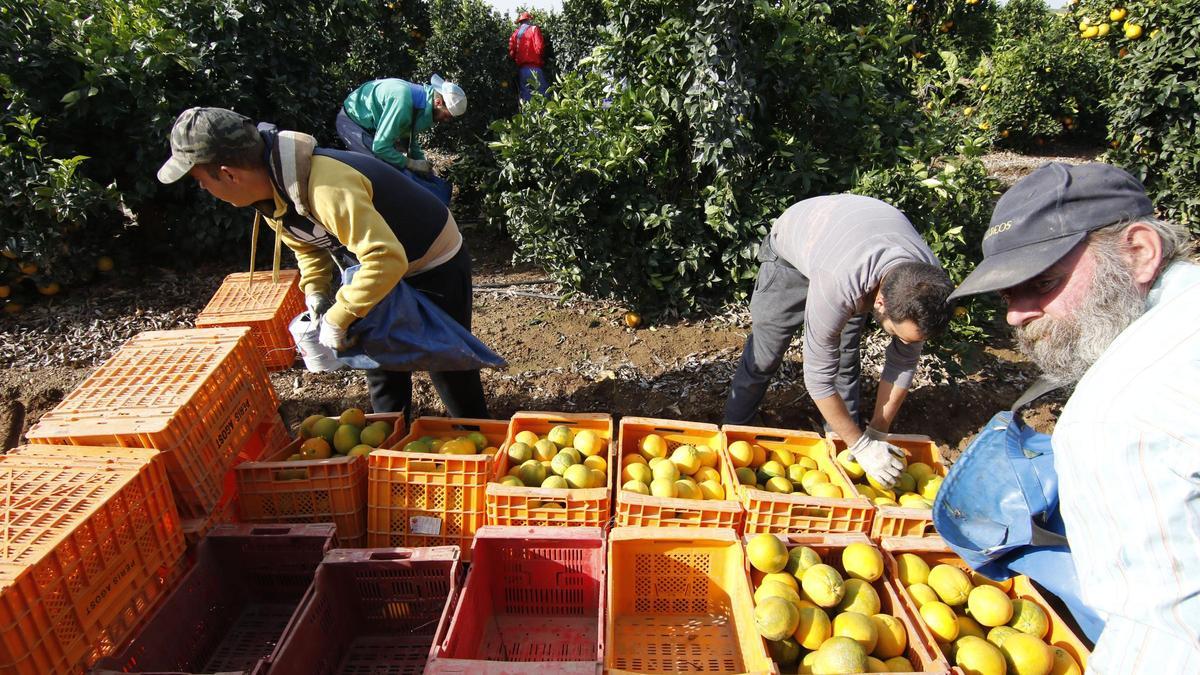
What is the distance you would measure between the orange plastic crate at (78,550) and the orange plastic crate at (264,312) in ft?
7.51

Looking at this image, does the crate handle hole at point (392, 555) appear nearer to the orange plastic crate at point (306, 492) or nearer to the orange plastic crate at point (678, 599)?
the orange plastic crate at point (306, 492)

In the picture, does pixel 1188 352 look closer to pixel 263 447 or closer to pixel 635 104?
pixel 263 447

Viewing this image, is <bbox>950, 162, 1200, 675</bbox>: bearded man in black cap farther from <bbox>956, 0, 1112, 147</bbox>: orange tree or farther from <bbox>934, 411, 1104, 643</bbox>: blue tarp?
<bbox>956, 0, 1112, 147</bbox>: orange tree

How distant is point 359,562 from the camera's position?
2.48 m

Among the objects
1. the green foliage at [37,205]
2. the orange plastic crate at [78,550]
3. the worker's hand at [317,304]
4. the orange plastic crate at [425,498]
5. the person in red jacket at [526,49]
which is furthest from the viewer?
the person in red jacket at [526,49]

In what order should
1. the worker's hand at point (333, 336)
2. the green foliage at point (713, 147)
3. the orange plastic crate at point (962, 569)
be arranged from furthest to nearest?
the green foliage at point (713, 147)
the worker's hand at point (333, 336)
the orange plastic crate at point (962, 569)

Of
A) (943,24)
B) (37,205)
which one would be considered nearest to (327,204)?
(37,205)

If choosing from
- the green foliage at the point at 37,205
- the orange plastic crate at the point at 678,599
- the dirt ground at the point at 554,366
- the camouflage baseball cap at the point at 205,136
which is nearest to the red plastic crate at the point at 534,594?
the orange plastic crate at the point at 678,599

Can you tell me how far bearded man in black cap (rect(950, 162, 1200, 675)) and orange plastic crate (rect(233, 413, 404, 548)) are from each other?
2665 millimetres

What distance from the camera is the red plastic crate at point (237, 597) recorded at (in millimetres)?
2484

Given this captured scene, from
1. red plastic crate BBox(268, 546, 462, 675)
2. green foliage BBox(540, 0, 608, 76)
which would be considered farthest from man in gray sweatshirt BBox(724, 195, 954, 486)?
green foliage BBox(540, 0, 608, 76)

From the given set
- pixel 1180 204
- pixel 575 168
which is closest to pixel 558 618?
pixel 575 168

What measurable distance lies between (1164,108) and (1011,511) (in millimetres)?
7464

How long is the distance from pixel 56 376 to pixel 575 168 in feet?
15.4
